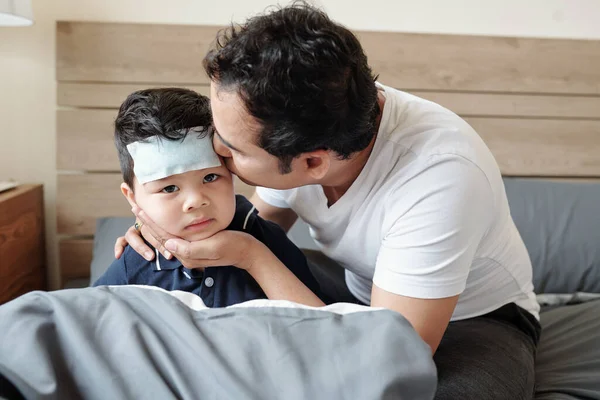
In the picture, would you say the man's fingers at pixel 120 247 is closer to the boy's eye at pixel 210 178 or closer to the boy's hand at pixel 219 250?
the boy's hand at pixel 219 250

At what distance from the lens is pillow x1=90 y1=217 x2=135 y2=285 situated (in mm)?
1703

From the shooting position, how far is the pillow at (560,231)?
69.6 inches

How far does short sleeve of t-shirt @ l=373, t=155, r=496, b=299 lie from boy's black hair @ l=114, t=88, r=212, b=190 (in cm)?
38

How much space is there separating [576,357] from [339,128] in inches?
31.8

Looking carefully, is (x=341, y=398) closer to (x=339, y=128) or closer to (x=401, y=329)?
(x=401, y=329)

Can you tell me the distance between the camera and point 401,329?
0.75m

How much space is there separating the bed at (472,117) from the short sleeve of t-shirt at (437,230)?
0.62 m

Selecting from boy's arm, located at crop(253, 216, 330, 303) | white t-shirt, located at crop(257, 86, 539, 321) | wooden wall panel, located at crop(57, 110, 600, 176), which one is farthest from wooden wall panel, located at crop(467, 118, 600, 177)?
boy's arm, located at crop(253, 216, 330, 303)

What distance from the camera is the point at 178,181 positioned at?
107 centimetres

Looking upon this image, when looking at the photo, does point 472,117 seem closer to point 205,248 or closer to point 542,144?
point 542,144

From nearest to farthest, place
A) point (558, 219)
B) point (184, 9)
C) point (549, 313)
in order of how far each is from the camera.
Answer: point (549, 313), point (558, 219), point (184, 9)

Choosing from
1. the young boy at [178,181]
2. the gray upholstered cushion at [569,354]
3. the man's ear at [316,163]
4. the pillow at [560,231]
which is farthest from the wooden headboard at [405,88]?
the man's ear at [316,163]

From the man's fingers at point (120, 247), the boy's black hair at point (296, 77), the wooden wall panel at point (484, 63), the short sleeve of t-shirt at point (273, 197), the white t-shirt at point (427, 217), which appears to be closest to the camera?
the boy's black hair at point (296, 77)

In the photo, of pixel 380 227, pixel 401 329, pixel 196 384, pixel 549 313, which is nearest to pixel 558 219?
pixel 549 313
